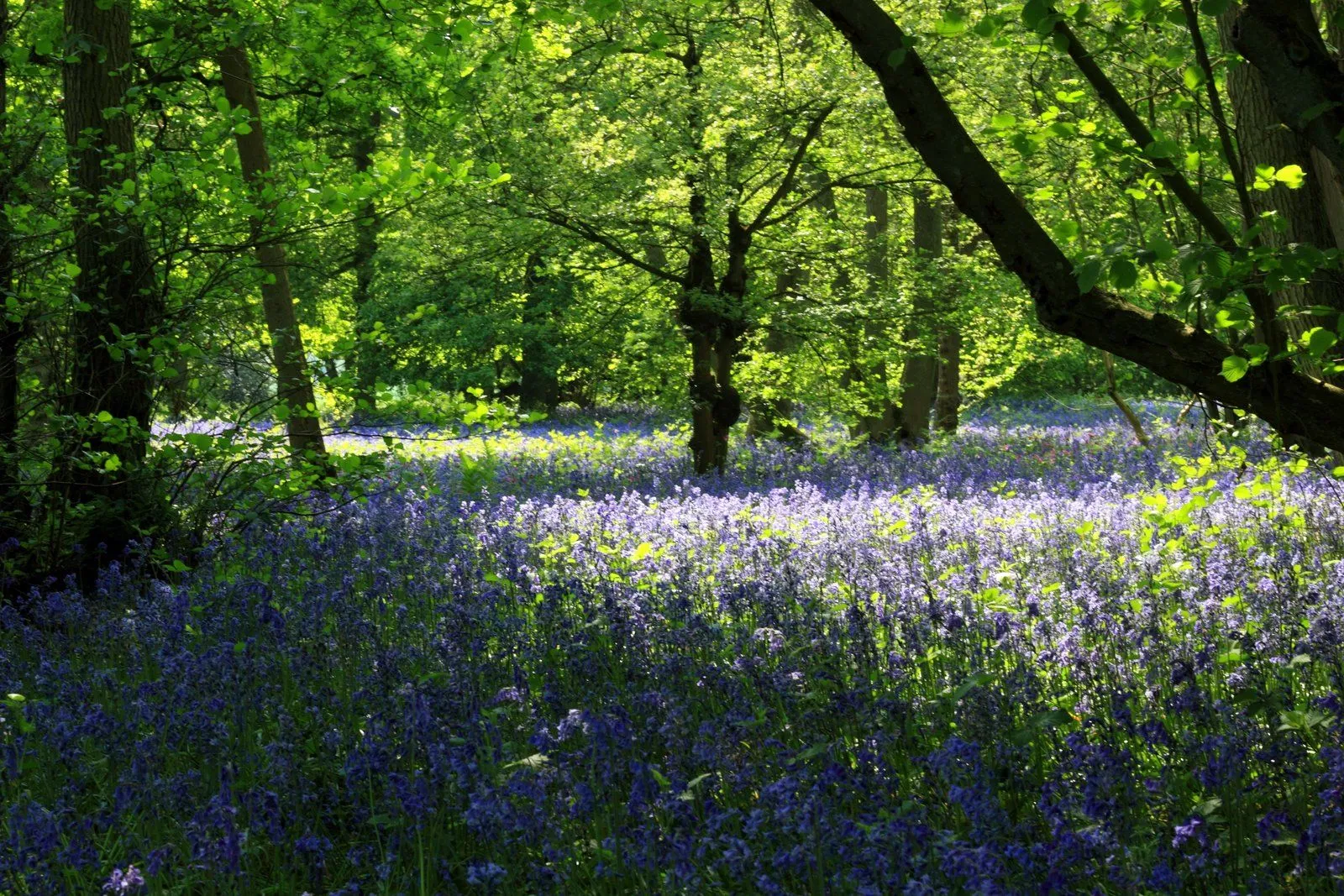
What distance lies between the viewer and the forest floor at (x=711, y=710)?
11.5 feet

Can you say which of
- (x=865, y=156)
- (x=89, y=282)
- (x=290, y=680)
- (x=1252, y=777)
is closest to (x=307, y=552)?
(x=89, y=282)

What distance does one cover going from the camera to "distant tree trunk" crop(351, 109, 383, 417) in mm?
7840

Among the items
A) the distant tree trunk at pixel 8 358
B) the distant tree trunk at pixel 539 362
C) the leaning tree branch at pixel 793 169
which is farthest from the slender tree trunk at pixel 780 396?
the distant tree trunk at pixel 8 358

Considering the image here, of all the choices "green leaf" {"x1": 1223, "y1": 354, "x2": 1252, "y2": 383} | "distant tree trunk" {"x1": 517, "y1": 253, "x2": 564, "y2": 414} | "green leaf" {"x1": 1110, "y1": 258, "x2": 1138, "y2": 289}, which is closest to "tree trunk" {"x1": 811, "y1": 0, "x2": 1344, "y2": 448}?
"green leaf" {"x1": 1223, "y1": 354, "x2": 1252, "y2": 383}

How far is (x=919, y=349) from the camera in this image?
52.9ft

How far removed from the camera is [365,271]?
114 ft

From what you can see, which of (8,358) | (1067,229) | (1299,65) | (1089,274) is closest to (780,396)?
(8,358)

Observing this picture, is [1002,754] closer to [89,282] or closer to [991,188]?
[991,188]

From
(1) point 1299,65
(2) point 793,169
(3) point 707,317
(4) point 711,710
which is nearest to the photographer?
(1) point 1299,65

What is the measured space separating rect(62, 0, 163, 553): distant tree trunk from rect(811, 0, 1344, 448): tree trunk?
211 inches

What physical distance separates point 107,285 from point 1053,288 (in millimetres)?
6525

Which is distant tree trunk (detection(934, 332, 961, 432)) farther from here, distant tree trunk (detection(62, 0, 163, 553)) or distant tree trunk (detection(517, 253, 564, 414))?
distant tree trunk (detection(62, 0, 163, 553))

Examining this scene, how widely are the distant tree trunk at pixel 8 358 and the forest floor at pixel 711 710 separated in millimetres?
841

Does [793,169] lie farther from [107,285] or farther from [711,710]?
[711,710]
